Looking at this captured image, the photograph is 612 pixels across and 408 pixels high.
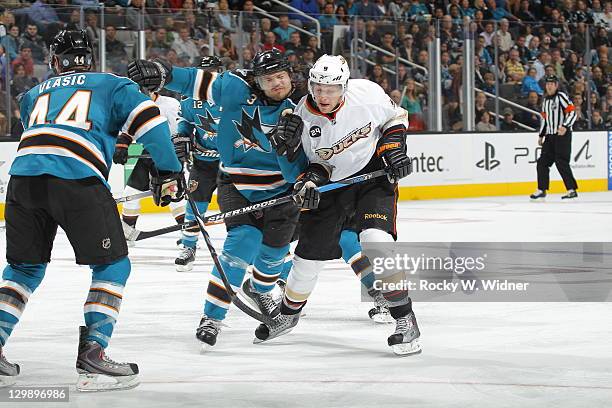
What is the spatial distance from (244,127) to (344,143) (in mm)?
433

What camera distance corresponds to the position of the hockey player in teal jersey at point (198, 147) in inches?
266

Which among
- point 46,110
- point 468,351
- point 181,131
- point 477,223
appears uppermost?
point 46,110

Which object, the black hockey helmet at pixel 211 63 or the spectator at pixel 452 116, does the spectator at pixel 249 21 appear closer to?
the spectator at pixel 452 116

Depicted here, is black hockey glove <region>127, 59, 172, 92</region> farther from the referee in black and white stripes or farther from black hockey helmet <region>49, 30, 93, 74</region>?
the referee in black and white stripes

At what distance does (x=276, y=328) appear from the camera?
466 cm

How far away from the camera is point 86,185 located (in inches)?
145

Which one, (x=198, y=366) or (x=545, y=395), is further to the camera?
(x=198, y=366)

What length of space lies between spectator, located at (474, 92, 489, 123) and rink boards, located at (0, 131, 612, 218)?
8.1 inches

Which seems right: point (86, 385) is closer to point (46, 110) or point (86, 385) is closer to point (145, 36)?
point (46, 110)

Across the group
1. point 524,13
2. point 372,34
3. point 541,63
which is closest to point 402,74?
point 372,34

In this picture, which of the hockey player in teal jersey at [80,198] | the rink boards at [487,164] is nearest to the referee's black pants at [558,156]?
the rink boards at [487,164]

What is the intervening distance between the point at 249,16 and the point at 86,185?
849 centimetres

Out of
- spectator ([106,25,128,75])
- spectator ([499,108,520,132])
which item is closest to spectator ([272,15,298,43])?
spectator ([106,25,128,75])

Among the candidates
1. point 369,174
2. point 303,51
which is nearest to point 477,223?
point 303,51
